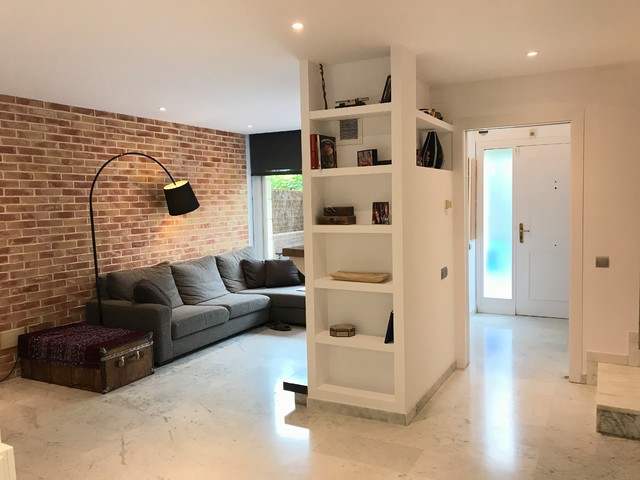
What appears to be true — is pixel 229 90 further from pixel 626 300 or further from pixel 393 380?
pixel 626 300

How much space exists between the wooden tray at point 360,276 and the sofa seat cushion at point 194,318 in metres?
1.92

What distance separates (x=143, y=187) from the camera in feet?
18.2

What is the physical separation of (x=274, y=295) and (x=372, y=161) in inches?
118

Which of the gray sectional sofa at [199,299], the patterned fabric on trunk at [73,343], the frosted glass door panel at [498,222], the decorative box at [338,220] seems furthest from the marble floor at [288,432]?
the frosted glass door panel at [498,222]

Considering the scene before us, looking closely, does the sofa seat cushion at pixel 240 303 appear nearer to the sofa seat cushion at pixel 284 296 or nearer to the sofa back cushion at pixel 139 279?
the sofa seat cushion at pixel 284 296

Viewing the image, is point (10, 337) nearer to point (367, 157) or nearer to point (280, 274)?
point (280, 274)

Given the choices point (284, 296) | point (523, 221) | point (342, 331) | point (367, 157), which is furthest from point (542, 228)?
point (342, 331)

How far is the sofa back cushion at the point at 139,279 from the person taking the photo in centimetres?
494

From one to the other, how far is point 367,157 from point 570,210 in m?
1.70

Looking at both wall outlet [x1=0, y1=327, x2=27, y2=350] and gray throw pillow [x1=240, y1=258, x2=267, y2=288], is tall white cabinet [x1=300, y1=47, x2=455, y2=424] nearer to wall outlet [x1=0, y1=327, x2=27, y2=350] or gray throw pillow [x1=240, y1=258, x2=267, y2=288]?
wall outlet [x1=0, y1=327, x2=27, y2=350]

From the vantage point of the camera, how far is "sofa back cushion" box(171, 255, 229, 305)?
553 cm

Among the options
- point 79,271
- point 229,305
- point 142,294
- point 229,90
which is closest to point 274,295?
point 229,305

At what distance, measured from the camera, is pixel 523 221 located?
20.2 ft

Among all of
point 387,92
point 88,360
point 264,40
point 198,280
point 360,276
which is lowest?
point 88,360
